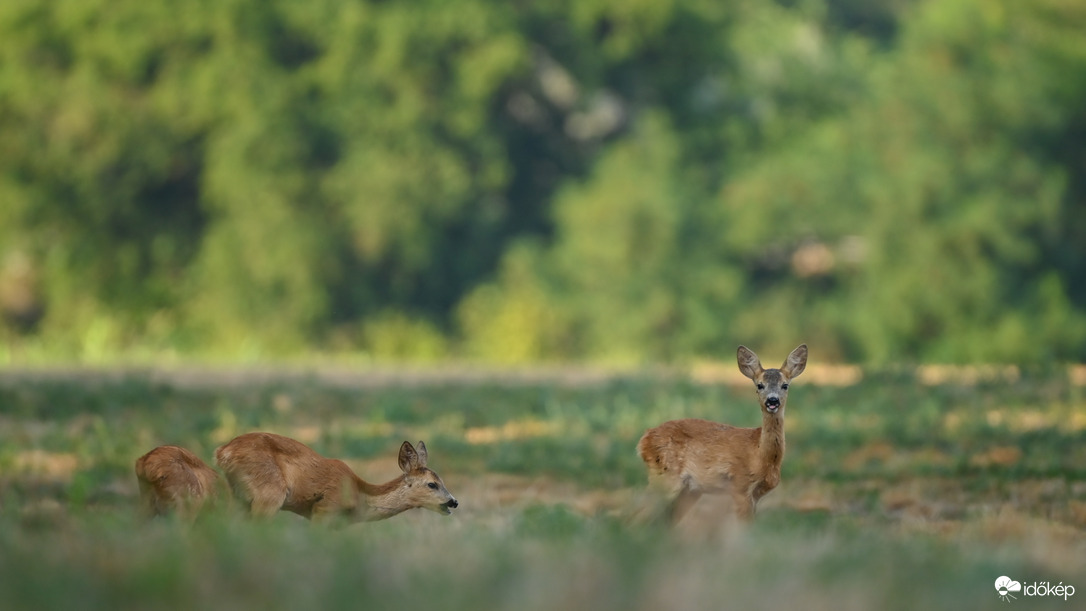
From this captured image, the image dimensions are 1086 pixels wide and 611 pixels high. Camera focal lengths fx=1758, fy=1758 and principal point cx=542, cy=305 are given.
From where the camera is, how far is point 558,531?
7004 mm

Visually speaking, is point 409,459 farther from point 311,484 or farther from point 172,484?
point 172,484

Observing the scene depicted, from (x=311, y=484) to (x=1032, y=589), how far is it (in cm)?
324

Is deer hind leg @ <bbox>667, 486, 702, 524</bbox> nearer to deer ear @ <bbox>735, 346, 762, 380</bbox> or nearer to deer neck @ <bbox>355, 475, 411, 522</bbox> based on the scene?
deer ear @ <bbox>735, 346, 762, 380</bbox>

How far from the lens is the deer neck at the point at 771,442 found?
7.56 m

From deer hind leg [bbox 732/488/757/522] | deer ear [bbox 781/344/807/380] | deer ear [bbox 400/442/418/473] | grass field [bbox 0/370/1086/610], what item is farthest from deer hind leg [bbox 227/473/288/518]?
deer ear [bbox 781/344/807/380]

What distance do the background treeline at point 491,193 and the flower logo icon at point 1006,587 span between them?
85.1 feet

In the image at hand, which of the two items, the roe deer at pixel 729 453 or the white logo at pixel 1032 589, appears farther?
the roe deer at pixel 729 453

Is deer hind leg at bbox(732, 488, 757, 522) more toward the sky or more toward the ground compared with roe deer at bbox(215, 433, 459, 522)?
more toward the ground

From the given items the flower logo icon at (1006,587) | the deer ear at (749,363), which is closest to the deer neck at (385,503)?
the deer ear at (749,363)

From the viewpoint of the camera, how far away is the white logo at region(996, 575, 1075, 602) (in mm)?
5659

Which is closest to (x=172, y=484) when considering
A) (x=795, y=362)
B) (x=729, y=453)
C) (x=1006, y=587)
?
(x=729, y=453)

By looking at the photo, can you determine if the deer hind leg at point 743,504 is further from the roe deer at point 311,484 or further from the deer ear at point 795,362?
the roe deer at point 311,484

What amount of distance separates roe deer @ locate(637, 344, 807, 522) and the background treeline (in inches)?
950

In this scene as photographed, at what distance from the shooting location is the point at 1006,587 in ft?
18.8
